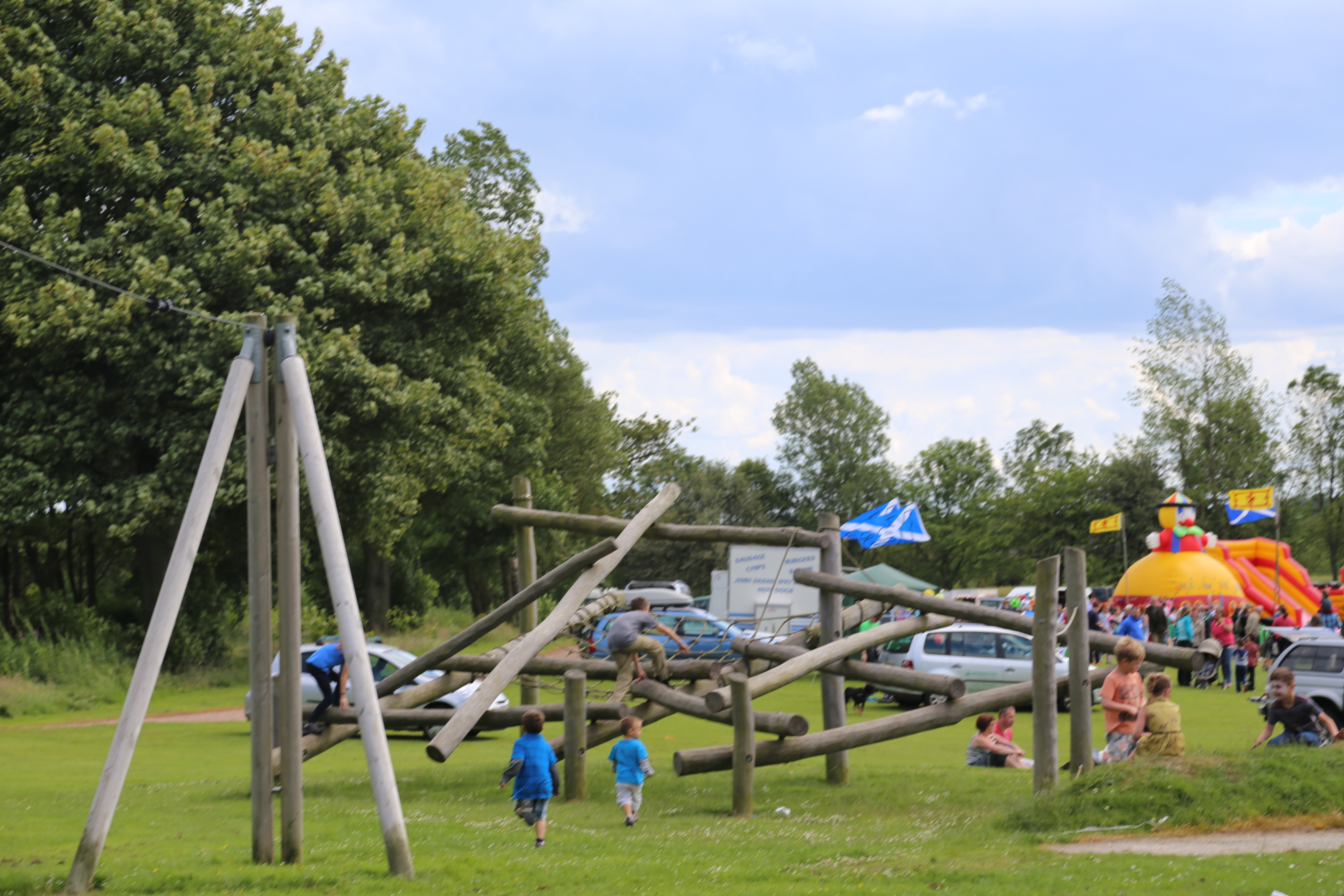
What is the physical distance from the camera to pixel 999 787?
43.2ft

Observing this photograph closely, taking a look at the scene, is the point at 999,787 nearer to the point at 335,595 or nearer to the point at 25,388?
the point at 335,595

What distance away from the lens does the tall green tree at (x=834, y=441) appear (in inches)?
3039

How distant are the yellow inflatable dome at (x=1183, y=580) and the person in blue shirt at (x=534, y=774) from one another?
31.5m

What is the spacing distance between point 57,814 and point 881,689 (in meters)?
16.7

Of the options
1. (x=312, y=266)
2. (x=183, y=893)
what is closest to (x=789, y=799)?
(x=183, y=893)

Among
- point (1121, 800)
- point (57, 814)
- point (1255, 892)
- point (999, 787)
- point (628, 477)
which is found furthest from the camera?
point (628, 477)

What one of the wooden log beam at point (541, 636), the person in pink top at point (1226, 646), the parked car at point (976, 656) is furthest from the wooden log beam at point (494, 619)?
the person in pink top at point (1226, 646)

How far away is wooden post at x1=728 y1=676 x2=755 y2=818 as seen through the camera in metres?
12.1

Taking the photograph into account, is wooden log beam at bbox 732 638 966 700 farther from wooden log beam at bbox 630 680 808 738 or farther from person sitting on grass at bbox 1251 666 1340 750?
person sitting on grass at bbox 1251 666 1340 750

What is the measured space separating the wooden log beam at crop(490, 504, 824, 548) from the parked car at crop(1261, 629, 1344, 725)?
318 inches

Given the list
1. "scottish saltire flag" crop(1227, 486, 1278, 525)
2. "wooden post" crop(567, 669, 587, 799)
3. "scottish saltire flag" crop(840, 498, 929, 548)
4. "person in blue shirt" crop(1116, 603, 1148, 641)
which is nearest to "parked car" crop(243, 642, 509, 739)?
"wooden post" crop(567, 669, 587, 799)

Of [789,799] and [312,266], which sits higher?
[312,266]

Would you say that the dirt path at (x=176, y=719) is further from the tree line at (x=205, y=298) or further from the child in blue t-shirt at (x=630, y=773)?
the child in blue t-shirt at (x=630, y=773)

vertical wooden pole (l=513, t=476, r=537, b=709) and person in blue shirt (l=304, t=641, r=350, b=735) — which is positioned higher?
vertical wooden pole (l=513, t=476, r=537, b=709)
